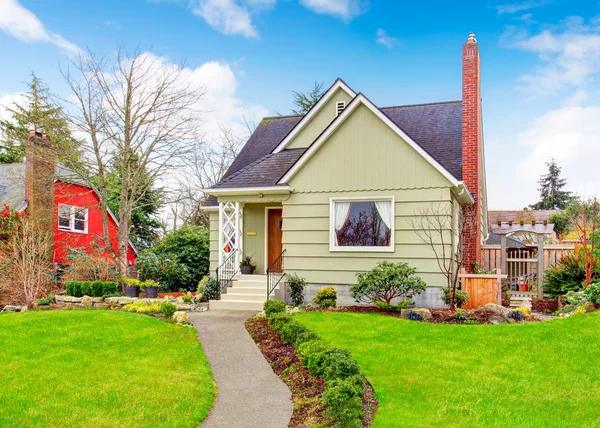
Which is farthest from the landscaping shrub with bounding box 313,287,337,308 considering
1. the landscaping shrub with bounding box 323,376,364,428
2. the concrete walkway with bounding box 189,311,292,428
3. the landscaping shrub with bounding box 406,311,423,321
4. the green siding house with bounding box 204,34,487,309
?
the landscaping shrub with bounding box 323,376,364,428

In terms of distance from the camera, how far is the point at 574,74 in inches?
643

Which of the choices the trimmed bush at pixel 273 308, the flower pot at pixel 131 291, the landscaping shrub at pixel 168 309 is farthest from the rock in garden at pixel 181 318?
the flower pot at pixel 131 291

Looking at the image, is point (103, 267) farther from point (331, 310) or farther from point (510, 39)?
point (510, 39)

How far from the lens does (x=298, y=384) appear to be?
6.67 m

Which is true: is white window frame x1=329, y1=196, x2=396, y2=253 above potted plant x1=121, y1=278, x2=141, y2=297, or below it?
above

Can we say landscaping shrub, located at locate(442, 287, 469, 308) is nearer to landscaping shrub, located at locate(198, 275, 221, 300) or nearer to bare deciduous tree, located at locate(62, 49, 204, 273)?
landscaping shrub, located at locate(198, 275, 221, 300)

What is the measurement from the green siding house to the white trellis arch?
35mm

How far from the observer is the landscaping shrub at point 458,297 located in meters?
11.6

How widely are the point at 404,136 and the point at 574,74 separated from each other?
7943 millimetres

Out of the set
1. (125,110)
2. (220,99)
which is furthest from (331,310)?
(220,99)

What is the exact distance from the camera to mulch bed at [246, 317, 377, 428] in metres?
5.45

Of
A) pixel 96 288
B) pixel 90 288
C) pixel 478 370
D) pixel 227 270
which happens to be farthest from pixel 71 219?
pixel 478 370

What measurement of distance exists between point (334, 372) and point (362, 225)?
7.37 meters

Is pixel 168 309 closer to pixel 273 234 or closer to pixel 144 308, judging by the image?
pixel 144 308
